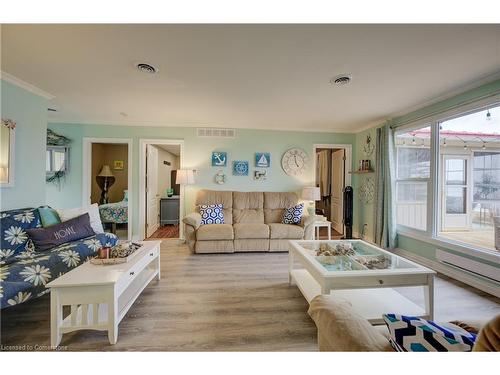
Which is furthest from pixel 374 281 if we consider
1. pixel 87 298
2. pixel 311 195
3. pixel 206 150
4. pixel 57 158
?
pixel 57 158

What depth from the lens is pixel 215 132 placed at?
4301 millimetres

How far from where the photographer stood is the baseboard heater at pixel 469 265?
2254 mm

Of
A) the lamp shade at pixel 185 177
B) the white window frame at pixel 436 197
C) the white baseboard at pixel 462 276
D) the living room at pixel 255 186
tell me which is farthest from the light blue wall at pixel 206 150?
the white baseboard at pixel 462 276

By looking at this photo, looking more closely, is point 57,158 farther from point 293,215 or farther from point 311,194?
point 311,194

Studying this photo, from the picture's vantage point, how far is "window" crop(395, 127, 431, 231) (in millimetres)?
3221

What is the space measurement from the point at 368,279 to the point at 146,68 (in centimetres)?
278

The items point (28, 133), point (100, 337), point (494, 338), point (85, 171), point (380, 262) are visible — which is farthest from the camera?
point (85, 171)

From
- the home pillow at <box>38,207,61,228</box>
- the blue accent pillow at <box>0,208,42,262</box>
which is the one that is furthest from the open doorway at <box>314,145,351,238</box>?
the blue accent pillow at <box>0,208,42,262</box>

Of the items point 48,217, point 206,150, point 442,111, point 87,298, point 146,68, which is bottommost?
point 87,298

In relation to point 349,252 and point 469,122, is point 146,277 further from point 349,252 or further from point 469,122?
point 469,122

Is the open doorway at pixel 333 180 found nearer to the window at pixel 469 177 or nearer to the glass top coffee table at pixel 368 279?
the window at pixel 469 177
